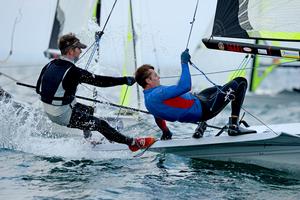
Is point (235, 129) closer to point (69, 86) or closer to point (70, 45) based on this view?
point (69, 86)

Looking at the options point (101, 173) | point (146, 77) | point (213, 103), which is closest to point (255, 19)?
point (213, 103)

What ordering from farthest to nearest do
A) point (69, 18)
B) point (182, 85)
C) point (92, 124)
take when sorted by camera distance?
point (69, 18), point (92, 124), point (182, 85)

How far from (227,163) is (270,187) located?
2.32 ft

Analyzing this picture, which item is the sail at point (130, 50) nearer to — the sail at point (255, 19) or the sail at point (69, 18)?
the sail at point (69, 18)

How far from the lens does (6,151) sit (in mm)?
5641

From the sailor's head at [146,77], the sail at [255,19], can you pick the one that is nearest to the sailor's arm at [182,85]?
the sailor's head at [146,77]

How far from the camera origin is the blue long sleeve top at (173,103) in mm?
4480

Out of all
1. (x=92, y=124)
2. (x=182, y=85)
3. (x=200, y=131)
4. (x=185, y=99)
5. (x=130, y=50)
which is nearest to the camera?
(x=182, y=85)

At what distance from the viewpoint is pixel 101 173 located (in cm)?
469

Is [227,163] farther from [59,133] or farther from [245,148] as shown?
[59,133]

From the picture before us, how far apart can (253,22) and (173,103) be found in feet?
3.05

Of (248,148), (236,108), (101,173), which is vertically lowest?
(101,173)

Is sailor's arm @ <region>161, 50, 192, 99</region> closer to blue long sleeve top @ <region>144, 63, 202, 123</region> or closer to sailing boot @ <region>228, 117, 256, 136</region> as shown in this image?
blue long sleeve top @ <region>144, 63, 202, 123</region>

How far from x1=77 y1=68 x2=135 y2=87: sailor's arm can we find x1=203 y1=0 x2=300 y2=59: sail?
747mm
